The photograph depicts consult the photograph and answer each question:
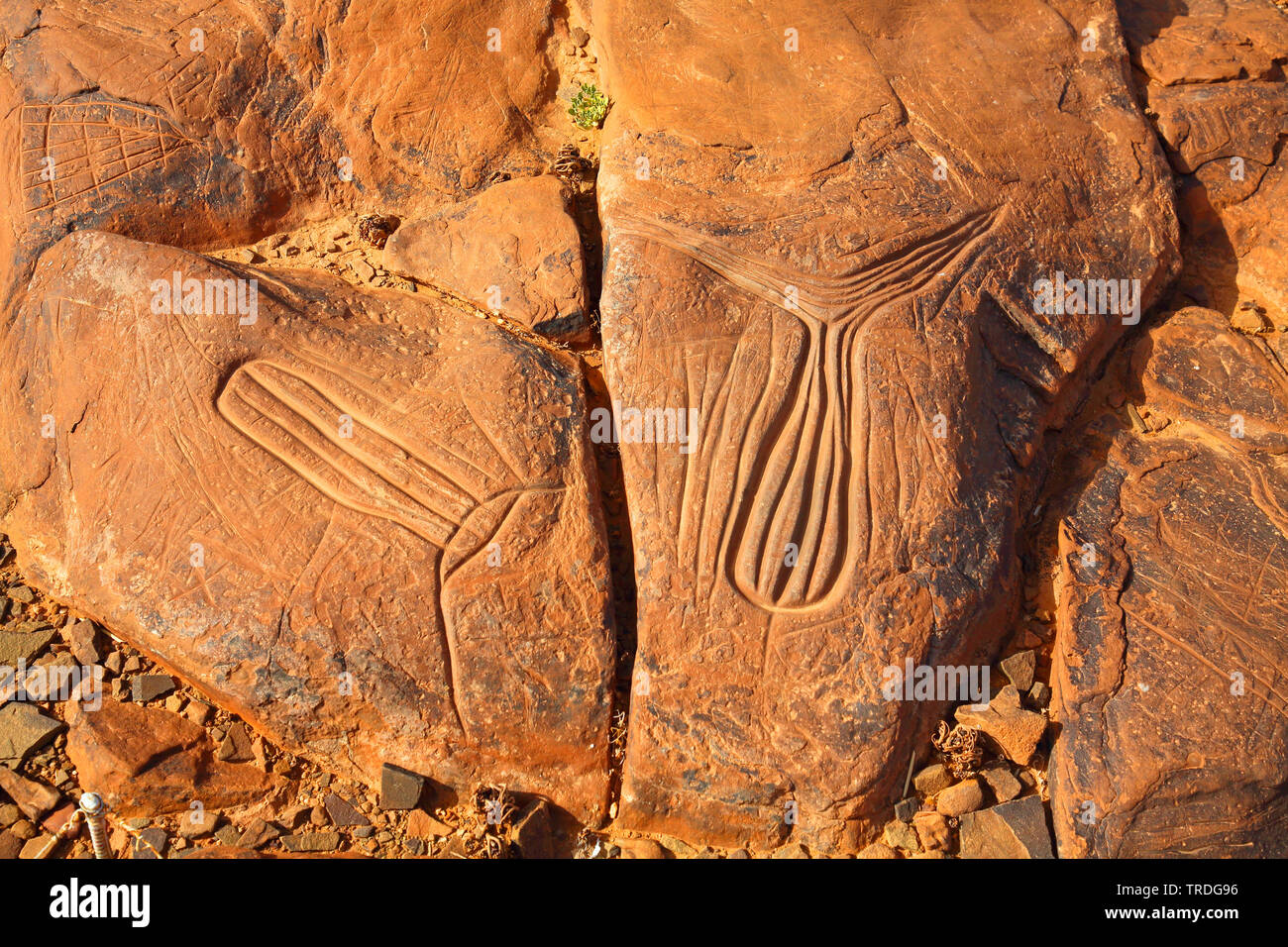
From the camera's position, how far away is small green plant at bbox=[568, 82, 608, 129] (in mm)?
5152

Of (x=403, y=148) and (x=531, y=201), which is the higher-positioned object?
(x=403, y=148)

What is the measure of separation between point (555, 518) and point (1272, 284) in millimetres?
4168

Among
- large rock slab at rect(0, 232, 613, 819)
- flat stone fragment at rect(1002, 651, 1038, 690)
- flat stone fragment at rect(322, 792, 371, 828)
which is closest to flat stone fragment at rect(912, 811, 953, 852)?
flat stone fragment at rect(1002, 651, 1038, 690)

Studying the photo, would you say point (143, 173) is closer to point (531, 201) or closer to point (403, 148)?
point (403, 148)

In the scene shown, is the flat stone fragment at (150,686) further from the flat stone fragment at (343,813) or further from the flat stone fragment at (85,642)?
the flat stone fragment at (343,813)

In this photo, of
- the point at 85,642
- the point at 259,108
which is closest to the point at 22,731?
the point at 85,642

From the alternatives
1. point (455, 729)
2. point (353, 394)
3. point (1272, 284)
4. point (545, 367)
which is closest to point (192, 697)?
point (455, 729)

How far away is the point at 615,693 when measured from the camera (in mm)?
3855

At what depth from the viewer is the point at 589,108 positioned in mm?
5180

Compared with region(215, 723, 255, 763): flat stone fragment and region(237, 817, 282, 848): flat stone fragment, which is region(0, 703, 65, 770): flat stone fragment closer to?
region(215, 723, 255, 763): flat stone fragment

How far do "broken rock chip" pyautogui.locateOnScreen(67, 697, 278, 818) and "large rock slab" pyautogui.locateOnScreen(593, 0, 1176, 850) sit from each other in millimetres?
1660

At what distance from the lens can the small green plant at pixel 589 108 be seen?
5.15 metres

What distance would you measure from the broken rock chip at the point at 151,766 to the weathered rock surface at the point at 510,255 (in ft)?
7.79

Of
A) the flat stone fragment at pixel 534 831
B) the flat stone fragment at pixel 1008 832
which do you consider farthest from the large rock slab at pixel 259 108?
the flat stone fragment at pixel 1008 832
